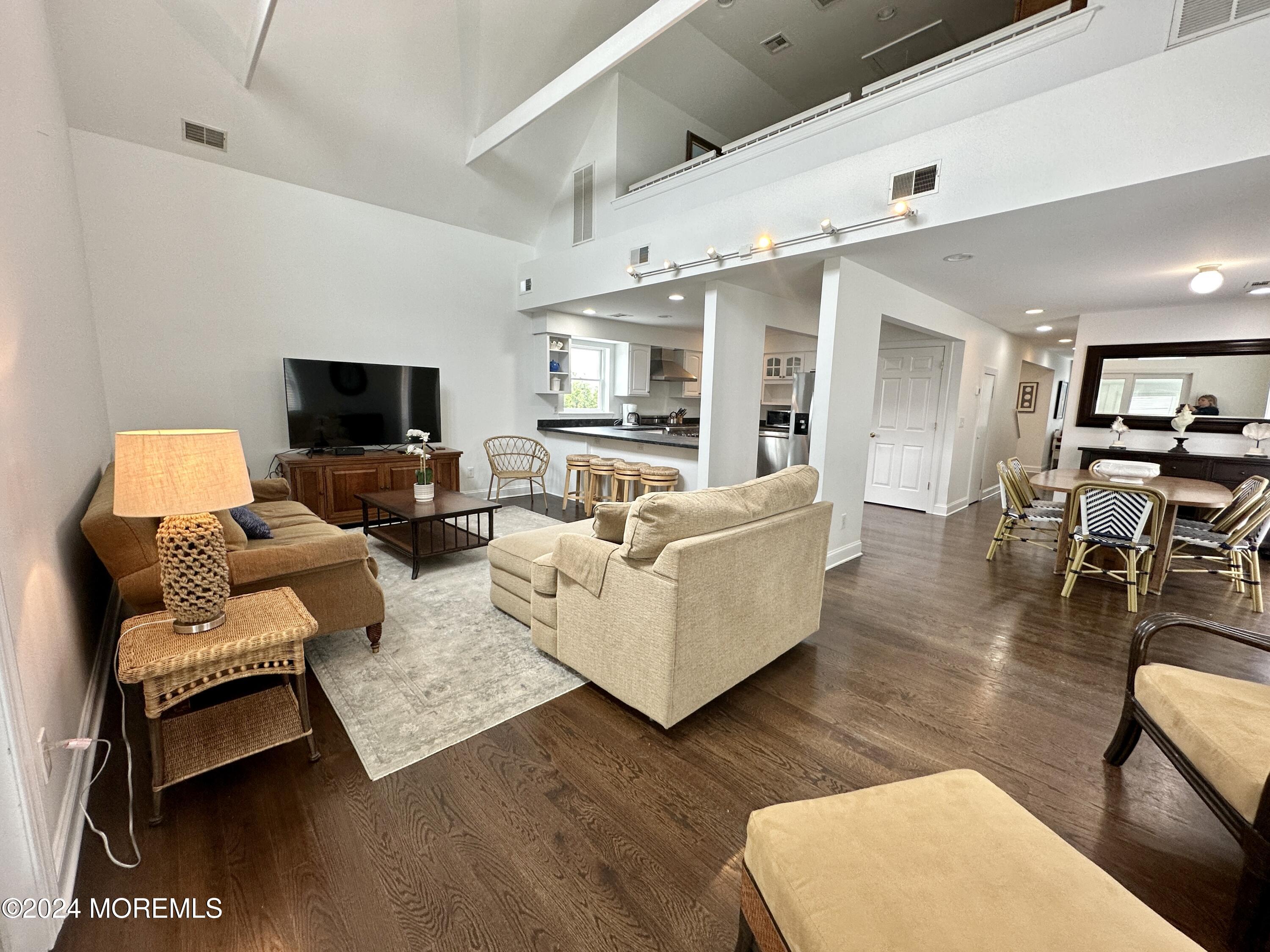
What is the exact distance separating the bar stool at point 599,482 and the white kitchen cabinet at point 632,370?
192 cm

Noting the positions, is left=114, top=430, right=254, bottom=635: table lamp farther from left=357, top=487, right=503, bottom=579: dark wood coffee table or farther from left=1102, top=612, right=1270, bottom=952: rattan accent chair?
left=1102, top=612, right=1270, bottom=952: rattan accent chair

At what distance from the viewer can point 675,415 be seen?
7164mm

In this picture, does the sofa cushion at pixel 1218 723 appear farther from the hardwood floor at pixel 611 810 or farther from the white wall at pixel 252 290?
the white wall at pixel 252 290

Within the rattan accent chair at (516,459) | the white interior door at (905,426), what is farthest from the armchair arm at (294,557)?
the white interior door at (905,426)

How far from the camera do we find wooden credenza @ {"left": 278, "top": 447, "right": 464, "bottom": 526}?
179 inches

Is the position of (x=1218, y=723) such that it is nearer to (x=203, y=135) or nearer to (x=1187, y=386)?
(x=1187, y=386)

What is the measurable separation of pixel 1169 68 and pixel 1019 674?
289cm

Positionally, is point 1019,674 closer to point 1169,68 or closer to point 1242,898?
point 1242,898

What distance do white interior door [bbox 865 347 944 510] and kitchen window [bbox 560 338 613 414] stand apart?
3.71 metres

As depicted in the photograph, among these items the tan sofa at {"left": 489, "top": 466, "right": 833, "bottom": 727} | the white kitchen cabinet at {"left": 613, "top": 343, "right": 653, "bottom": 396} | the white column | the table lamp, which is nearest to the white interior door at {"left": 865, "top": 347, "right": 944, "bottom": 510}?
the white column

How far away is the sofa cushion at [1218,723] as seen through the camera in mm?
1243

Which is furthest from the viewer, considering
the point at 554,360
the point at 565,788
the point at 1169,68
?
the point at 554,360

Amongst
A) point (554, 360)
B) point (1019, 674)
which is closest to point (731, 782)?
point (1019, 674)

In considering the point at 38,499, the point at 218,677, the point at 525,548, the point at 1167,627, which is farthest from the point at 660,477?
the point at 38,499
